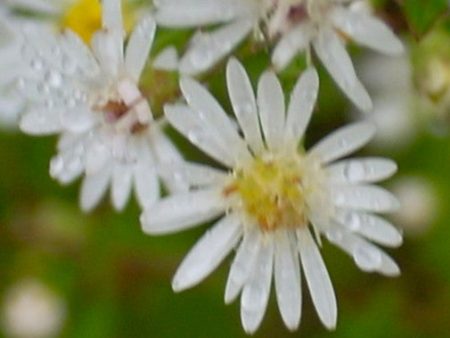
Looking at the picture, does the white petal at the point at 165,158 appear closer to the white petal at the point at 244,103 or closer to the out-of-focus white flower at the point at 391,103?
the white petal at the point at 244,103

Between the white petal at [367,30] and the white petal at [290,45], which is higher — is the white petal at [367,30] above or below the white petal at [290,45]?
below

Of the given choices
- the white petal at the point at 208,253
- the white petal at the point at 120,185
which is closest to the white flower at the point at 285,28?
the white petal at the point at 208,253

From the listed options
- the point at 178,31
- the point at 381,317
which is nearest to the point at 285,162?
the point at 178,31

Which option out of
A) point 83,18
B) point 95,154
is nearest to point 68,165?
point 95,154

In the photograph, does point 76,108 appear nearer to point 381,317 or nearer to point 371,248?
point 371,248

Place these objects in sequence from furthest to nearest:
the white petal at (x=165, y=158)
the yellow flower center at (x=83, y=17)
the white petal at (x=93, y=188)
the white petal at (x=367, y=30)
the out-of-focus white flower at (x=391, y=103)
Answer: the out-of-focus white flower at (x=391, y=103) → the yellow flower center at (x=83, y=17) → the white petal at (x=93, y=188) → the white petal at (x=165, y=158) → the white petal at (x=367, y=30)

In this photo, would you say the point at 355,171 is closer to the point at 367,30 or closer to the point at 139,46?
the point at 367,30
